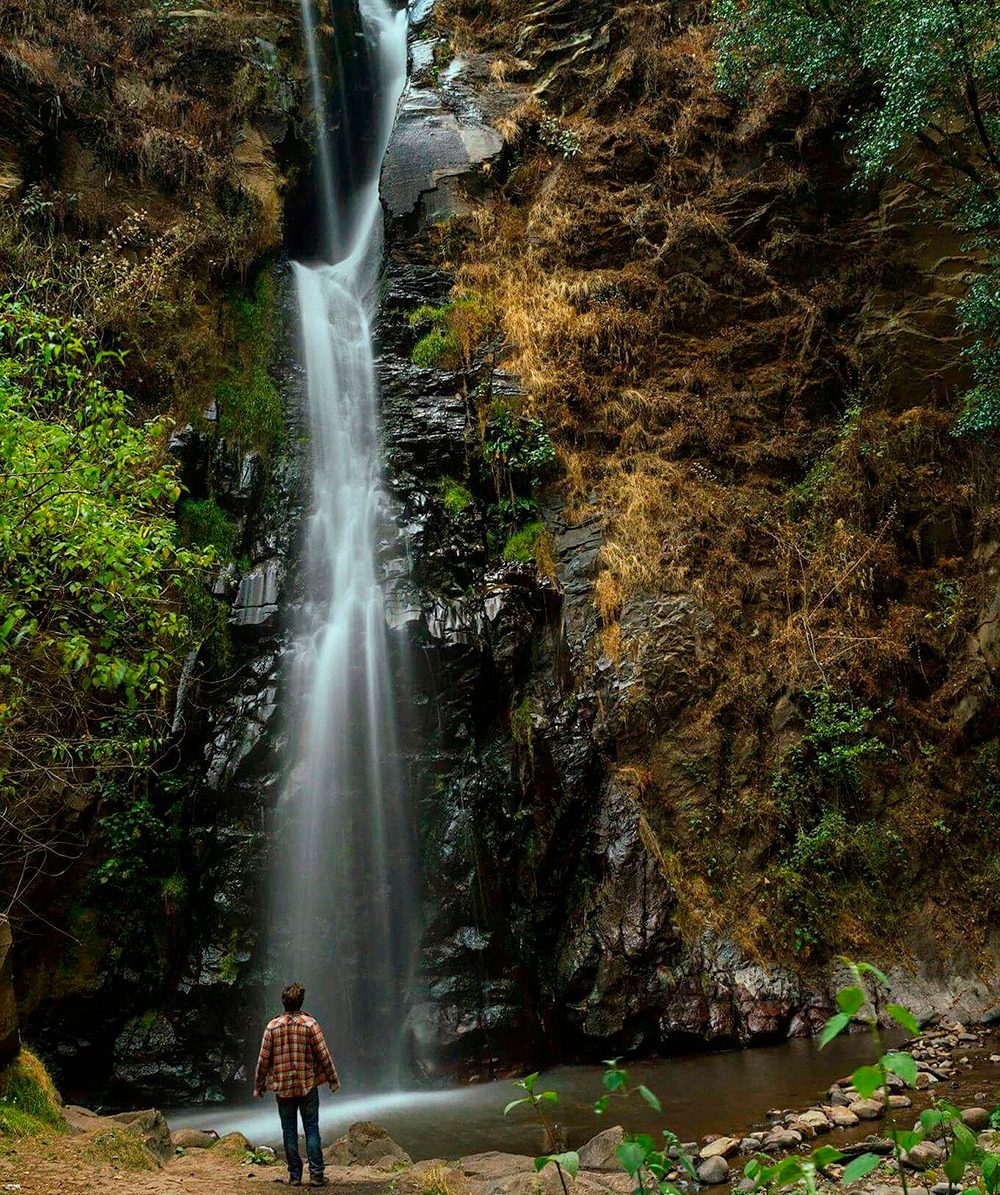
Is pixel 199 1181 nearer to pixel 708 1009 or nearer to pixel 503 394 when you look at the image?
pixel 708 1009

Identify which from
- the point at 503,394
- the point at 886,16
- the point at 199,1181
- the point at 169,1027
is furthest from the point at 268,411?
the point at 199,1181

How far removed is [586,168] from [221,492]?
885 cm

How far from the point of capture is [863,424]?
12.7 meters

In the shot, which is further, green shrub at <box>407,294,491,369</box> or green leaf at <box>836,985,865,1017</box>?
green shrub at <box>407,294,491,369</box>

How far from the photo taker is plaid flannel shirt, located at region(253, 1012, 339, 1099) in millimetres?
5824

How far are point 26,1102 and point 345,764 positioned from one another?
Result: 16.8 feet

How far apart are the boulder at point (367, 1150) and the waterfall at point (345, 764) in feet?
8.49

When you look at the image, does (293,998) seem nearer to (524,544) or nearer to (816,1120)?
(816,1120)

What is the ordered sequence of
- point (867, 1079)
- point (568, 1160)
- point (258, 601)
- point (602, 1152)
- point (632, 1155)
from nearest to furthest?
point (867, 1079) < point (632, 1155) < point (568, 1160) < point (602, 1152) < point (258, 601)

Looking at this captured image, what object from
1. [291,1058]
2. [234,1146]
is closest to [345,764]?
[234,1146]

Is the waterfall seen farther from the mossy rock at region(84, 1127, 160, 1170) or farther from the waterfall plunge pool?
the mossy rock at region(84, 1127, 160, 1170)

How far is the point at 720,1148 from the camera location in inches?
245

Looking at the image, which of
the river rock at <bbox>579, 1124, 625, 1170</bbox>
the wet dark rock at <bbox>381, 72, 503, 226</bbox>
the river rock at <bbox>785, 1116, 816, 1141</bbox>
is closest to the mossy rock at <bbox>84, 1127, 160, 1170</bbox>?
the river rock at <bbox>579, 1124, 625, 1170</bbox>

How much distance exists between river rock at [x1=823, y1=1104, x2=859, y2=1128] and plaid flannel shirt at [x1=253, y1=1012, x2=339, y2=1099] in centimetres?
368
